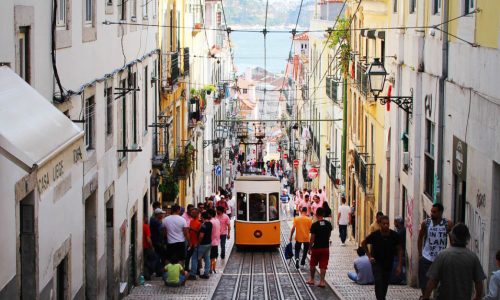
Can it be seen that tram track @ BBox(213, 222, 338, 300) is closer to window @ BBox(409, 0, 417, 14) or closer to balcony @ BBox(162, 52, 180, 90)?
balcony @ BBox(162, 52, 180, 90)

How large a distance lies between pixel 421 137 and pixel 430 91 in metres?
1.50

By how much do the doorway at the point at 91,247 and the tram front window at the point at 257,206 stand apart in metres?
13.8

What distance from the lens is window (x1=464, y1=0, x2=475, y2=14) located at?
14809mm

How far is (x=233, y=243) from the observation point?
1222 inches

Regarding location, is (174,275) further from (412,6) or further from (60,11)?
(412,6)

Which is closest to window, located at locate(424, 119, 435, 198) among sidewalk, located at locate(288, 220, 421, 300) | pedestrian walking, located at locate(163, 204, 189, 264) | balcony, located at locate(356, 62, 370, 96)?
sidewalk, located at locate(288, 220, 421, 300)

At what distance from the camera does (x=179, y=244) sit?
1903cm

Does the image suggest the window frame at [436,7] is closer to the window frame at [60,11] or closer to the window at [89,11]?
the window at [89,11]

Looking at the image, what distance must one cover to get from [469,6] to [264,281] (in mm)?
8218

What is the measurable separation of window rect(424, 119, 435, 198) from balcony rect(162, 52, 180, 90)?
10.6 meters

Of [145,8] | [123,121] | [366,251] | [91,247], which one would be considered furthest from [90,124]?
[145,8]

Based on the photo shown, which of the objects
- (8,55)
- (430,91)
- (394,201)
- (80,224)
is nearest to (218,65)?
(394,201)

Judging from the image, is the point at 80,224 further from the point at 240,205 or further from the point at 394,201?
the point at 240,205

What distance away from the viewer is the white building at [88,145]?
34.2 ft
